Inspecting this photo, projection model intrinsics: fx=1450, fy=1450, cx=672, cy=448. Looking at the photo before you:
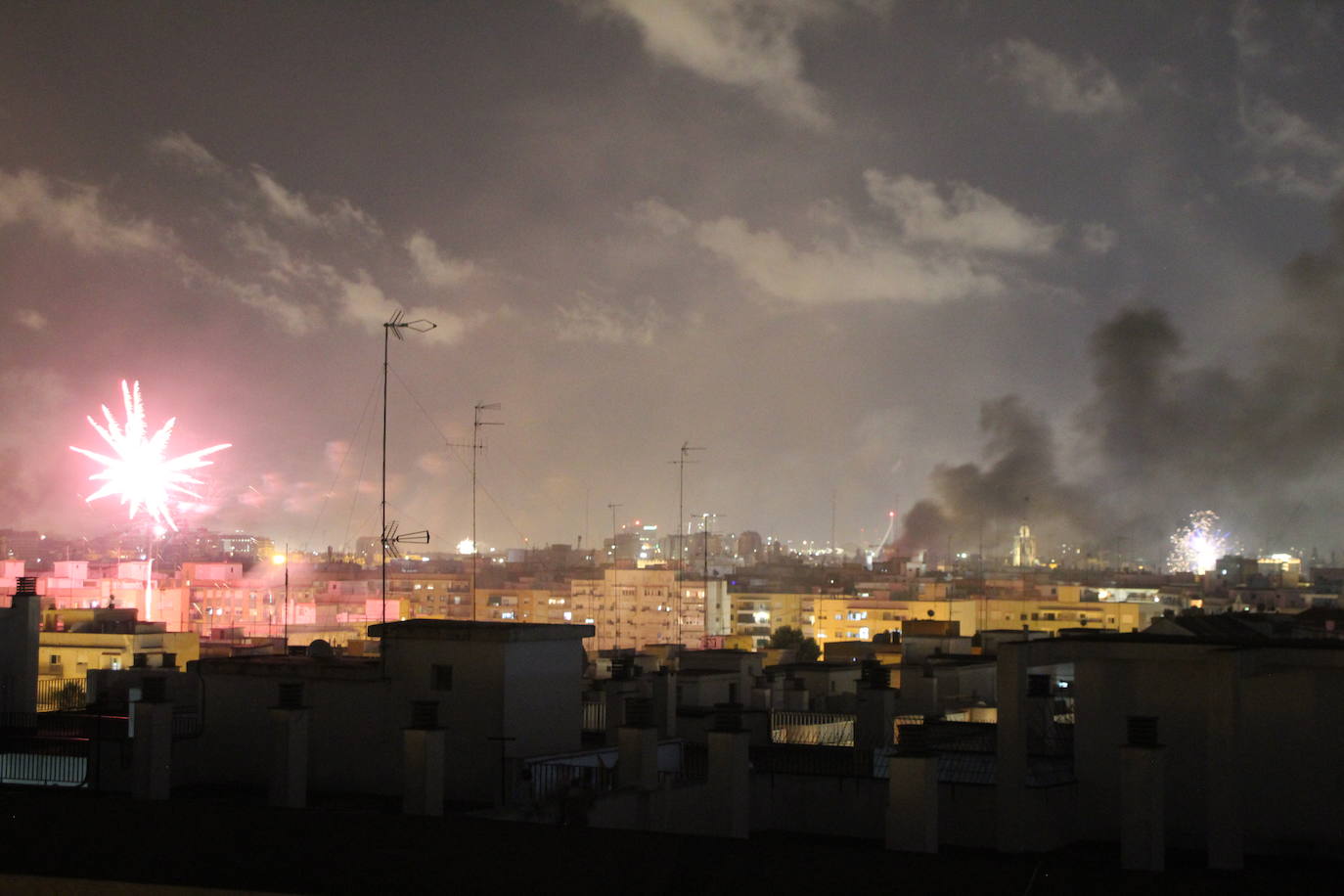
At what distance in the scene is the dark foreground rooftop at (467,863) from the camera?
6.84m

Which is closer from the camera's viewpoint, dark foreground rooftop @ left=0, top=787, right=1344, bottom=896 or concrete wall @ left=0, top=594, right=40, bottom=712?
dark foreground rooftop @ left=0, top=787, right=1344, bottom=896

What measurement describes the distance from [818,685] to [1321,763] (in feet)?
46.6

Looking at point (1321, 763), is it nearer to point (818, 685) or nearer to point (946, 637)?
point (818, 685)

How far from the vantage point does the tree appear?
53138 mm

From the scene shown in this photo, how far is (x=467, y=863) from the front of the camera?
24.1 feet

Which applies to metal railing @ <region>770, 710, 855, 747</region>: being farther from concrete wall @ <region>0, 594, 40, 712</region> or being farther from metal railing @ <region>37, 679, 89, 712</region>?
metal railing @ <region>37, 679, 89, 712</region>

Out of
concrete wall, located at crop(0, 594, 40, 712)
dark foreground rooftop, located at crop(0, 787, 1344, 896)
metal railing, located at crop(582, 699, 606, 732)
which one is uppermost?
concrete wall, located at crop(0, 594, 40, 712)

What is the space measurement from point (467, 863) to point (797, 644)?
55361 millimetres

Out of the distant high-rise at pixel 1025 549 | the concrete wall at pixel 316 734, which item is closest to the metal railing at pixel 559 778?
the concrete wall at pixel 316 734

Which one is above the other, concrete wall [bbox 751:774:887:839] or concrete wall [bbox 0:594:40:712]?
concrete wall [bbox 0:594:40:712]

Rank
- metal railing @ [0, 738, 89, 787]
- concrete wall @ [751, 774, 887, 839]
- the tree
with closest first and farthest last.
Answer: concrete wall @ [751, 774, 887, 839] → metal railing @ [0, 738, 89, 787] → the tree

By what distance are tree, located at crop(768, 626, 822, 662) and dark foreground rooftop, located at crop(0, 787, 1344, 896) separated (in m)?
40.3

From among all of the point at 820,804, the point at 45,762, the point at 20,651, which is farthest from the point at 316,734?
the point at 20,651

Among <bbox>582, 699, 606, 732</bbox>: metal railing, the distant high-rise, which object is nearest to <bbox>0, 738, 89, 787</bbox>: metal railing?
<bbox>582, 699, 606, 732</bbox>: metal railing
